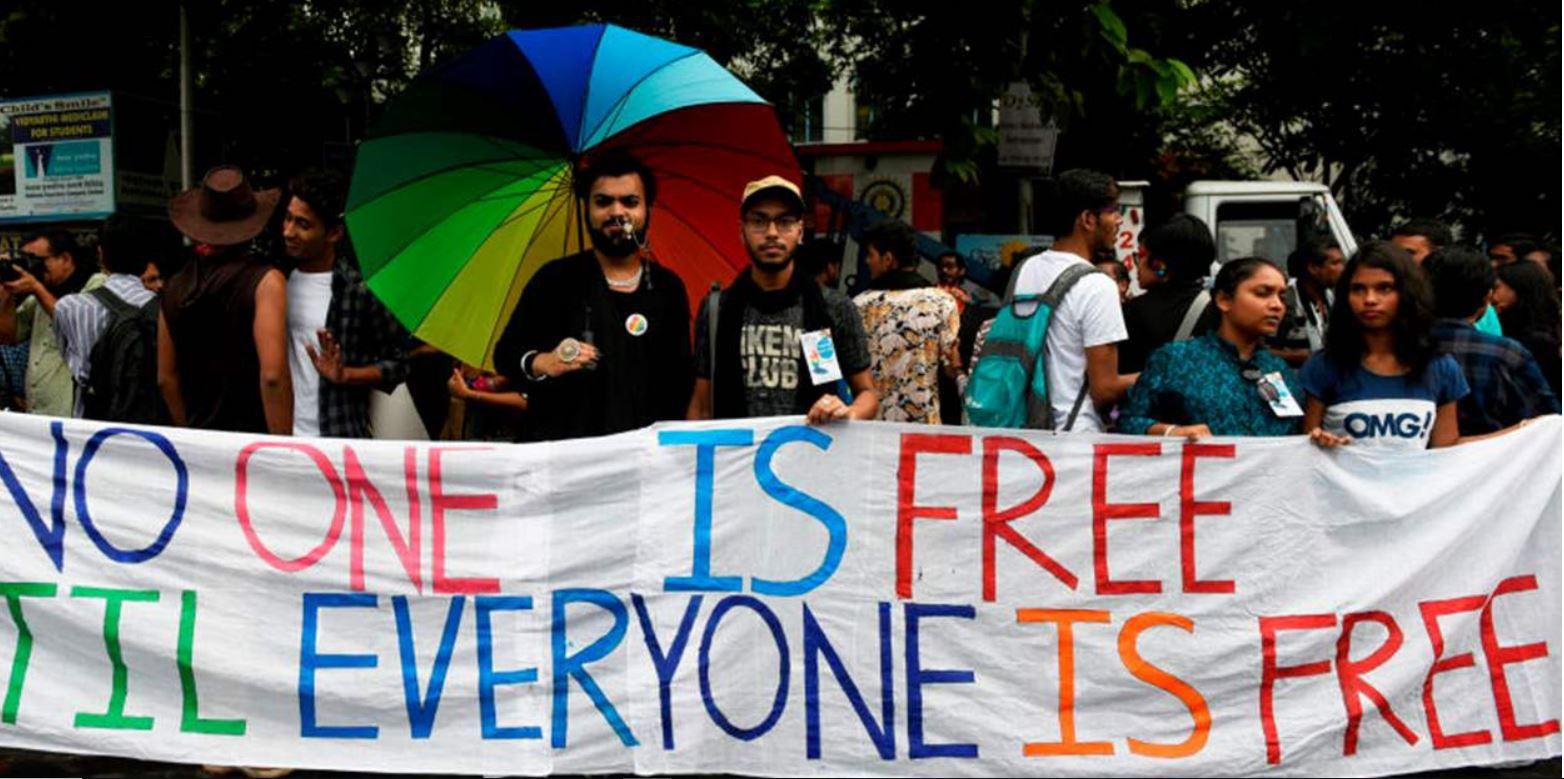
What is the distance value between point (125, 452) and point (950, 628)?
93.1 inches

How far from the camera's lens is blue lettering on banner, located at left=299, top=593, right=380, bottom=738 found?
4648mm

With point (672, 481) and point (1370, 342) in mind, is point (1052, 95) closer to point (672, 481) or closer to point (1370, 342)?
point (1370, 342)

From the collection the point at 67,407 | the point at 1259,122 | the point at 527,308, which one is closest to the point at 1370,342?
the point at 527,308

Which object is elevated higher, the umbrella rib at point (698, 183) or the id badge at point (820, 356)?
the umbrella rib at point (698, 183)

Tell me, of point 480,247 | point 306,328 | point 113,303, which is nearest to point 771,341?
point 480,247

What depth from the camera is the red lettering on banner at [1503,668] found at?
4.73 meters

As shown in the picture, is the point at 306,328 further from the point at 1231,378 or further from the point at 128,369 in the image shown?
the point at 1231,378

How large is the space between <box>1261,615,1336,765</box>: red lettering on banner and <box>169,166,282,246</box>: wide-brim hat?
3230 millimetres

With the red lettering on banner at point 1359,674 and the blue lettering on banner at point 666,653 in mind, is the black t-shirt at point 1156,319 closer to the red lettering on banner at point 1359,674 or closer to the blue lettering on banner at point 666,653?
the red lettering on banner at point 1359,674

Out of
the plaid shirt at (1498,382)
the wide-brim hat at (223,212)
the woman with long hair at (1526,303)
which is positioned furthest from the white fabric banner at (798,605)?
the woman with long hair at (1526,303)

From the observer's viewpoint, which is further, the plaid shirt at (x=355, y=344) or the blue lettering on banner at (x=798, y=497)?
the plaid shirt at (x=355, y=344)

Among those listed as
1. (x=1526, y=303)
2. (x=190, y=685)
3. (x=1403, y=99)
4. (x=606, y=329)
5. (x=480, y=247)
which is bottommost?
(x=190, y=685)

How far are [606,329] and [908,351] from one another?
1822mm

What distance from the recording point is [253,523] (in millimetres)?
4754
